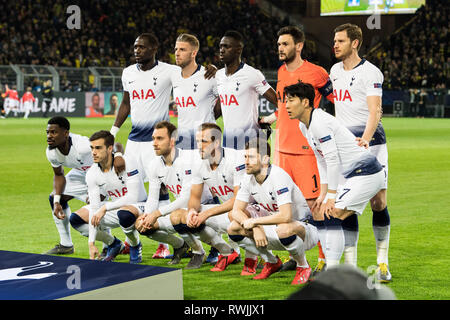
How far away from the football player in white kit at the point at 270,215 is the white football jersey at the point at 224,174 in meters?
0.39

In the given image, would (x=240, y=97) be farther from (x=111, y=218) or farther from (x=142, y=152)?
(x=111, y=218)

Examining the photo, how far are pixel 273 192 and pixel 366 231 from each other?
2899 mm

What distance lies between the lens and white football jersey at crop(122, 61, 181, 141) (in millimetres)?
7043

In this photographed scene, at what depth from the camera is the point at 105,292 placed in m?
3.97

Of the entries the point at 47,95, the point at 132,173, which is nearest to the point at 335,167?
the point at 132,173

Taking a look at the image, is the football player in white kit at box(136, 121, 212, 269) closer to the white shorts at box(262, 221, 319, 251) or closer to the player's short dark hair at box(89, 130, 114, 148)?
the player's short dark hair at box(89, 130, 114, 148)

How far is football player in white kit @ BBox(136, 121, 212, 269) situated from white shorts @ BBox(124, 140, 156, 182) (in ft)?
1.43

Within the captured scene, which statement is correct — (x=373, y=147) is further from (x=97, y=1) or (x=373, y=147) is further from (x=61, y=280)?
(x=97, y=1)

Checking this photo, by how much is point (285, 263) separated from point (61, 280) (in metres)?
2.47

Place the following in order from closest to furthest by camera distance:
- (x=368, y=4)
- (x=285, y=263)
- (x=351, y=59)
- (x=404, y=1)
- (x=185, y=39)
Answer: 1. (x=351, y=59)
2. (x=285, y=263)
3. (x=185, y=39)
4. (x=368, y=4)
5. (x=404, y=1)

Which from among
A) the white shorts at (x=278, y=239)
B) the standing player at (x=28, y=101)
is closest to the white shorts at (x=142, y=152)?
the white shorts at (x=278, y=239)

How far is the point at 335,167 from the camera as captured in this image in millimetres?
4996

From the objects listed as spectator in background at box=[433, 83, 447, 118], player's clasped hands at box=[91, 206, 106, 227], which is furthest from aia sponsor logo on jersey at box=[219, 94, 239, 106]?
spectator in background at box=[433, 83, 447, 118]
